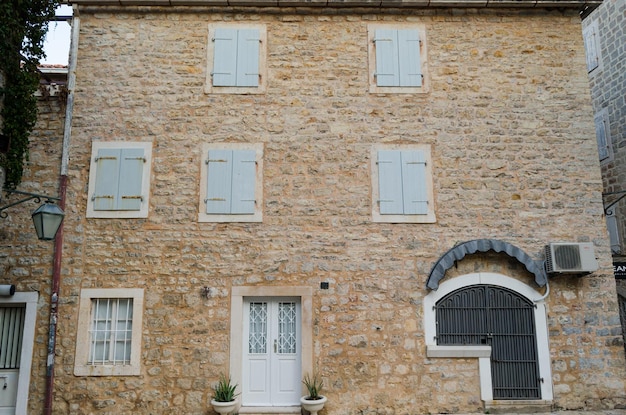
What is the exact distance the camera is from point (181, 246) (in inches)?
311

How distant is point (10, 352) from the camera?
25.5 ft

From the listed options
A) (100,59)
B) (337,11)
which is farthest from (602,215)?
(100,59)

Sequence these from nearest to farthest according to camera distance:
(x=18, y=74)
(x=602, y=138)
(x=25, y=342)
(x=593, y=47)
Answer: (x=25, y=342) < (x=18, y=74) < (x=602, y=138) < (x=593, y=47)

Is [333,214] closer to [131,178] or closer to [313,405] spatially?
[313,405]

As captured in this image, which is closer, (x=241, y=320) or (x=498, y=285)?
(x=241, y=320)

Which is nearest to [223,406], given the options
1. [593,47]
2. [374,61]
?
[374,61]

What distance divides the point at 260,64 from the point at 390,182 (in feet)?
9.36

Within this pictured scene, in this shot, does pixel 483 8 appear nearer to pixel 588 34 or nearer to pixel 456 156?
pixel 456 156

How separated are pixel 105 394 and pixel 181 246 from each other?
2350 mm

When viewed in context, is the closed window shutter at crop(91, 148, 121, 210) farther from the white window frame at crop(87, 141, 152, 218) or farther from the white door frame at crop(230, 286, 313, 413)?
the white door frame at crop(230, 286, 313, 413)

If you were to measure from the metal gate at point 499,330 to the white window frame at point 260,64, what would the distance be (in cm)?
445

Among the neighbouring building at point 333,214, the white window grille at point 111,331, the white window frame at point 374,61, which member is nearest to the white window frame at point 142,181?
the neighbouring building at point 333,214

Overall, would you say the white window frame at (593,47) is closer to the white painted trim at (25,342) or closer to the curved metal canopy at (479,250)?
the curved metal canopy at (479,250)

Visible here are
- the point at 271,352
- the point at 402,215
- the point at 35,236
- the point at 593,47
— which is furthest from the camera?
the point at 593,47
